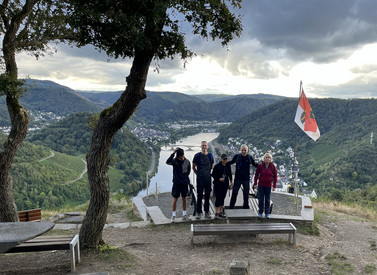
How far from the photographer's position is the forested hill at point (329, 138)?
2007 inches

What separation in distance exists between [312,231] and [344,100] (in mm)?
104068

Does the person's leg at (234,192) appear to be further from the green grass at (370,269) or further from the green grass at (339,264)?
the green grass at (370,269)

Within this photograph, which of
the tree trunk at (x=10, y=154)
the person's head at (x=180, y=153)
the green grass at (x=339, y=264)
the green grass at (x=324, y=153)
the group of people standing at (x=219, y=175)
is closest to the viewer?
the green grass at (x=339, y=264)

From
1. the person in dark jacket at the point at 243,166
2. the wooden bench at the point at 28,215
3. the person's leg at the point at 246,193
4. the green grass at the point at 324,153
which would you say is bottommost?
the green grass at the point at 324,153

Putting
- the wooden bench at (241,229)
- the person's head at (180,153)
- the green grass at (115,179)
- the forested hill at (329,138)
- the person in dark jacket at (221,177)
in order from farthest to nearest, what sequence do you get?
the green grass at (115,179), the forested hill at (329,138), the person in dark jacket at (221,177), the person's head at (180,153), the wooden bench at (241,229)

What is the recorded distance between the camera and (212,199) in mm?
8094

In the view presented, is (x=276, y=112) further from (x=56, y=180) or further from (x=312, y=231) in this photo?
(x=312, y=231)

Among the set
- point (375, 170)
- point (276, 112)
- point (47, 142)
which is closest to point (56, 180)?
point (47, 142)

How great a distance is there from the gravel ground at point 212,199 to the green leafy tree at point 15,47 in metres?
4.03

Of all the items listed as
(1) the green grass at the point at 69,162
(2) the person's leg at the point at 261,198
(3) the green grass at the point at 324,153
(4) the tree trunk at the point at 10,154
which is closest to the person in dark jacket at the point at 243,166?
(2) the person's leg at the point at 261,198

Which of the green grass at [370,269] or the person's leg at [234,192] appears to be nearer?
the green grass at [370,269]

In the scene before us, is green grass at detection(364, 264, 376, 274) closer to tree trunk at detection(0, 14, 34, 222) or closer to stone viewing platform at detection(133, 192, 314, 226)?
stone viewing platform at detection(133, 192, 314, 226)

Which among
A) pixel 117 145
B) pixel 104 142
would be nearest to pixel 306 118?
pixel 104 142

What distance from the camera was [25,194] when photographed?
39938mm
